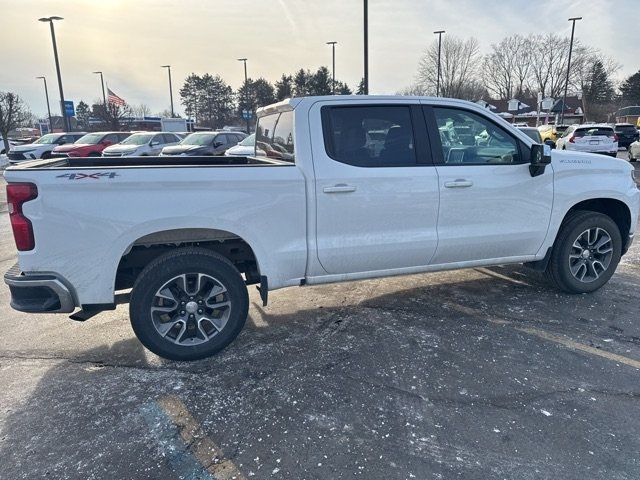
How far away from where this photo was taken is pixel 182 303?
353 centimetres


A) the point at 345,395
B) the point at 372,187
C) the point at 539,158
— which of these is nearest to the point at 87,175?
the point at 372,187

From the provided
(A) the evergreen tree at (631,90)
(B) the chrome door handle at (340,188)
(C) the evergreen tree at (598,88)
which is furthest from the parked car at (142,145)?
(A) the evergreen tree at (631,90)

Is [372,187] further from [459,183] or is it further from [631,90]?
[631,90]

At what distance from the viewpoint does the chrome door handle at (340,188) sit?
3.64 metres

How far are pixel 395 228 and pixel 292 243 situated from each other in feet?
2.97

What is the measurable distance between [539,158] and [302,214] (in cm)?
226

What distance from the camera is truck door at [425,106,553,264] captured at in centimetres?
407

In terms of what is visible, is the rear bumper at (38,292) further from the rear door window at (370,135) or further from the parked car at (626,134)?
the parked car at (626,134)

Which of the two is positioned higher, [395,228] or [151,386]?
[395,228]

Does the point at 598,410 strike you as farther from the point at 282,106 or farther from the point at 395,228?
the point at 282,106

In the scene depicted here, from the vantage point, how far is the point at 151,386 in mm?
3289

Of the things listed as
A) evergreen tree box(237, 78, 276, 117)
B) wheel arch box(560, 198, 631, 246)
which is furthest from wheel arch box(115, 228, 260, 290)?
evergreen tree box(237, 78, 276, 117)

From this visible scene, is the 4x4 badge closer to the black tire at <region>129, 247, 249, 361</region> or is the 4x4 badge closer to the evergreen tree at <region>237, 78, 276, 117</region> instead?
the black tire at <region>129, 247, 249, 361</region>

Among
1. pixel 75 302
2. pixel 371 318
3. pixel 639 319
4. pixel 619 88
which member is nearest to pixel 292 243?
pixel 371 318
